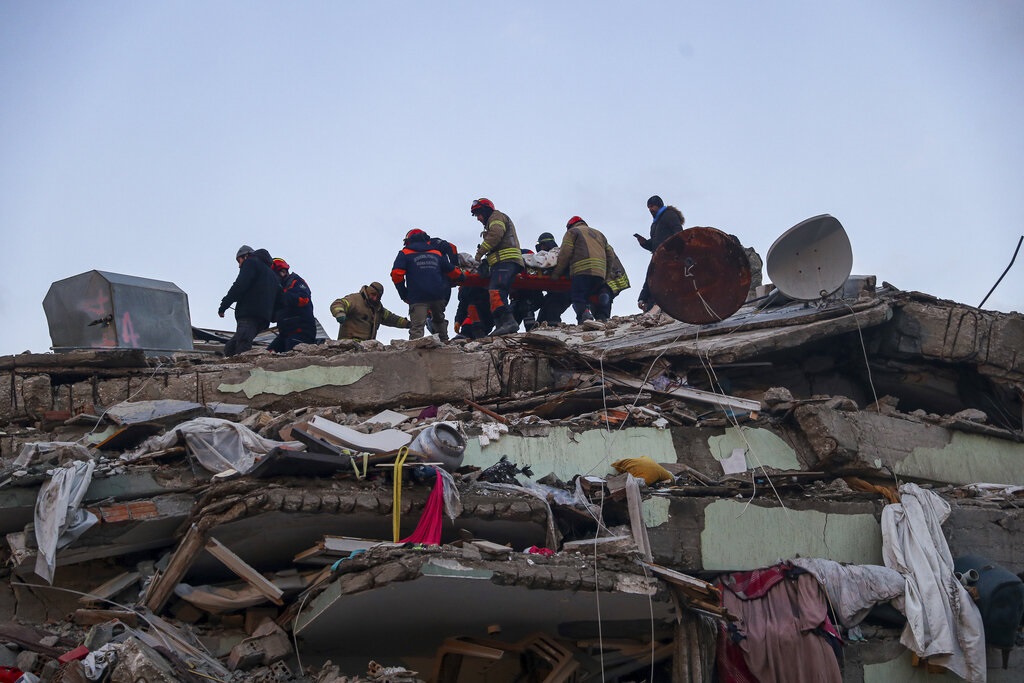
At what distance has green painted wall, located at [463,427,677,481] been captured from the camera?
9.46 metres

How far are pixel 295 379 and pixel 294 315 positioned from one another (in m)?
3.10

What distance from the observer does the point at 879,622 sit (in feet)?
30.2

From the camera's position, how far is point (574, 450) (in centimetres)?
969

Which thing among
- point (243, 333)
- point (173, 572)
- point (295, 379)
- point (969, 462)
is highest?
point (243, 333)

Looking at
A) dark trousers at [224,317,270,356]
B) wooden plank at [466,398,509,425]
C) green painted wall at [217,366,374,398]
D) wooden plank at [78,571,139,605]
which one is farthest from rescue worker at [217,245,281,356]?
wooden plank at [78,571,139,605]

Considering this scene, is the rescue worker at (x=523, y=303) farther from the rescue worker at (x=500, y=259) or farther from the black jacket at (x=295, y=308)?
the black jacket at (x=295, y=308)

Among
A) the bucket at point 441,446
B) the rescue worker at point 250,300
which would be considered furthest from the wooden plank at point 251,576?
the rescue worker at point 250,300

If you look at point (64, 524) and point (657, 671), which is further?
point (657, 671)

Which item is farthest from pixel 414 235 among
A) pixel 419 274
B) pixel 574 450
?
pixel 574 450

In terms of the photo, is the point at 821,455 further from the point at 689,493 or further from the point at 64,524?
the point at 64,524

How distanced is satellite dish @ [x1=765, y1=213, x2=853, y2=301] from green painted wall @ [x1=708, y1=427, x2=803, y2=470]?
94.1 inches

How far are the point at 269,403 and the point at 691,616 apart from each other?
14.9 feet

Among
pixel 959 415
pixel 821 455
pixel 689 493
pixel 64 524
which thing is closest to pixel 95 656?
pixel 64 524

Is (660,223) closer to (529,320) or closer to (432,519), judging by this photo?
(529,320)
